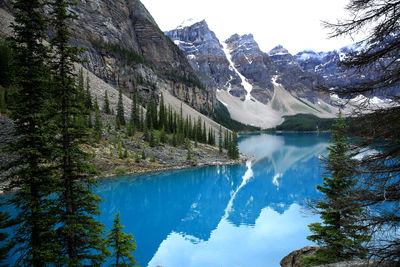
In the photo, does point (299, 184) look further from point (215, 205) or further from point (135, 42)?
point (135, 42)

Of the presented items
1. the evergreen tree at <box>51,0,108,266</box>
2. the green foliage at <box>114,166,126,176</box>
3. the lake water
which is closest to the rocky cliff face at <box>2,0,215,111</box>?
the green foliage at <box>114,166,126,176</box>

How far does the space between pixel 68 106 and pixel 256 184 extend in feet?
101

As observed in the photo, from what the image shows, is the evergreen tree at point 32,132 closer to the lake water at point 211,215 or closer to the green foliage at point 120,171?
the lake water at point 211,215

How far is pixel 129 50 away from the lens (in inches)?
3738

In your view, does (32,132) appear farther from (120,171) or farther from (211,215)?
(120,171)

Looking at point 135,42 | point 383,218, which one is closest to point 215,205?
point 383,218

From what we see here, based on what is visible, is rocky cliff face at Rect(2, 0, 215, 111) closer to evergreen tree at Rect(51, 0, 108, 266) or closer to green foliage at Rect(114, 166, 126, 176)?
green foliage at Rect(114, 166, 126, 176)

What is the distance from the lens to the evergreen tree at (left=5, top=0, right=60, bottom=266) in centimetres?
634

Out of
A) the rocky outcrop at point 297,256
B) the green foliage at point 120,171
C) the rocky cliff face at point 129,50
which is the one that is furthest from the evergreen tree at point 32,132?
the rocky cliff face at point 129,50

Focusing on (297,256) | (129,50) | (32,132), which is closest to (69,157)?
(32,132)

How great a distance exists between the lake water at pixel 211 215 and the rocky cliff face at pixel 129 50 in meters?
50.2

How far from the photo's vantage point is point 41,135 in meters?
6.53

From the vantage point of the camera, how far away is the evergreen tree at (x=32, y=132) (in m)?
6.34

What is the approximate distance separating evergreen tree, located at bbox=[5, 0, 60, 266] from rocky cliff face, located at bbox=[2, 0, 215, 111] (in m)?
58.8
